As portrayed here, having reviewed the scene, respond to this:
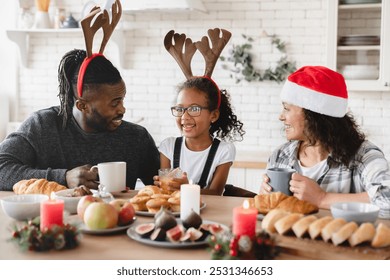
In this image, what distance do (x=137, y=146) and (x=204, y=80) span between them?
19.0 inches

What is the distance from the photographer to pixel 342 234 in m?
1.53

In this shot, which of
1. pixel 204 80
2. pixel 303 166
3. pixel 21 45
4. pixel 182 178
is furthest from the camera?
pixel 21 45

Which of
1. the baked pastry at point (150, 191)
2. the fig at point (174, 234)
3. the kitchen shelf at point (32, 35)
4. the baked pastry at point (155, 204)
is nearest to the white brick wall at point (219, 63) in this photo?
the kitchen shelf at point (32, 35)

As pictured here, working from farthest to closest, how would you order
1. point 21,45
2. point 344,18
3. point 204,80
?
point 21,45 → point 344,18 → point 204,80

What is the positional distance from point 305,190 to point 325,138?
42 cm

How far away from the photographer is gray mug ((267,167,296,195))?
205 centimetres

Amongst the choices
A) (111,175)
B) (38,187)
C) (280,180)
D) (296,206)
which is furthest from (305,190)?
(38,187)

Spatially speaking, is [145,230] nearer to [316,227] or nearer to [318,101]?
[316,227]

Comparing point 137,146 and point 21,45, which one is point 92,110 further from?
point 21,45

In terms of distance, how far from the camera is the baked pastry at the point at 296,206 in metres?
1.86

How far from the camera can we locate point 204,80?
2838 millimetres

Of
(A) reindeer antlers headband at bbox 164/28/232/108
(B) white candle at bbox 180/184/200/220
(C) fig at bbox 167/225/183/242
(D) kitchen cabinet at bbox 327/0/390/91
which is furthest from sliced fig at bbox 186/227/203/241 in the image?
(D) kitchen cabinet at bbox 327/0/390/91
